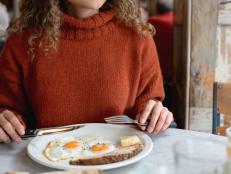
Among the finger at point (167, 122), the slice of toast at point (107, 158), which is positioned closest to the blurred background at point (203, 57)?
the finger at point (167, 122)

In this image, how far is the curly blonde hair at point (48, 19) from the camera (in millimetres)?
1563

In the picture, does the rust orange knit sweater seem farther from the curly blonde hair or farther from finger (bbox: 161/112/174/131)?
finger (bbox: 161/112/174/131)

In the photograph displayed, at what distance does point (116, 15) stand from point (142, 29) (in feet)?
0.36

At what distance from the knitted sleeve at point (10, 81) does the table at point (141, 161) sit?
32 centimetres

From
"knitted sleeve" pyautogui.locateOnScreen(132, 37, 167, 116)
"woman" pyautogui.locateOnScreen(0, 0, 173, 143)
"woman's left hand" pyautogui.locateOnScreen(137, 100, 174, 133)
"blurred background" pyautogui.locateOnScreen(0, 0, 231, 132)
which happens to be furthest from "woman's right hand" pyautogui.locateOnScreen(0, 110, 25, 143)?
"blurred background" pyautogui.locateOnScreen(0, 0, 231, 132)

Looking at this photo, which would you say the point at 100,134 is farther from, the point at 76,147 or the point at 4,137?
the point at 4,137

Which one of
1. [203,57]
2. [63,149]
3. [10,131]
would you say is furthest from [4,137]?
[203,57]

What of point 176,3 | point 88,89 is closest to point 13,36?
point 88,89

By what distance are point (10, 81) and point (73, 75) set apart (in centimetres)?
23

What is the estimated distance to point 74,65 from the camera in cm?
157

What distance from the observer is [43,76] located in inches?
61.3

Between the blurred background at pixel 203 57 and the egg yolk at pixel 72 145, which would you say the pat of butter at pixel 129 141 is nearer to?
the egg yolk at pixel 72 145

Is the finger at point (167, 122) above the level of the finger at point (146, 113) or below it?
below

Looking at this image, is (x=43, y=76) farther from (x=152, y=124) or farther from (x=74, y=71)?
(x=152, y=124)
